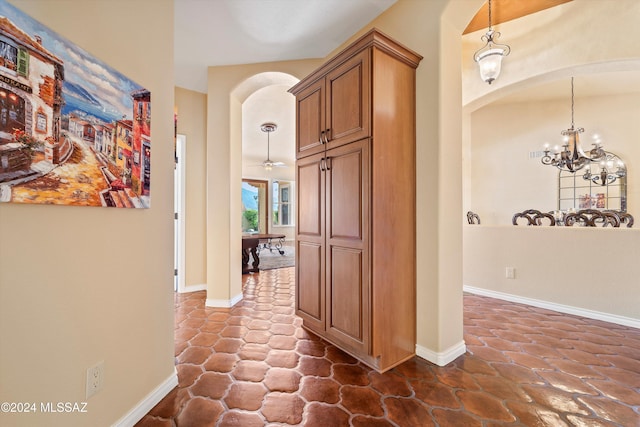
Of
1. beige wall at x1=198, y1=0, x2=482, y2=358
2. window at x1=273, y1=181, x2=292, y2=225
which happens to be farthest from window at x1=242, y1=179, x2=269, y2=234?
beige wall at x1=198, y1=0, x2=482, y2=358

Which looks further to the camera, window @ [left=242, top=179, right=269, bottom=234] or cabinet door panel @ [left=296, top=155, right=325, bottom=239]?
window @ [left=242, top=179, right=269, bottom=234]

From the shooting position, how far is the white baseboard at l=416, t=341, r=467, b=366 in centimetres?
198

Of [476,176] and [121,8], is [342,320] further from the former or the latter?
[476,176]

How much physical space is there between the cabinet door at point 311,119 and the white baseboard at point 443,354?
1759 mm

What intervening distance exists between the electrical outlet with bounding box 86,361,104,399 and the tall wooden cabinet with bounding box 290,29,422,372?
143 cm

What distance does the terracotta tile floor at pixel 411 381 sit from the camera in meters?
1.46

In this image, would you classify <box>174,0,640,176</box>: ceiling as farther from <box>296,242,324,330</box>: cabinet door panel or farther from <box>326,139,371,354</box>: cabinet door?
<box>296,242,324,330</box>: cabinet door panel

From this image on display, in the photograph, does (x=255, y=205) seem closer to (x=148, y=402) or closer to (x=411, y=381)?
(x=148, y=402)

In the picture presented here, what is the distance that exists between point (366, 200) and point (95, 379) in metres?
1.69

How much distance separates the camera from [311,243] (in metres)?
Answer: 2.39

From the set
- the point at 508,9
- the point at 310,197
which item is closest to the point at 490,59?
the point at 508,9

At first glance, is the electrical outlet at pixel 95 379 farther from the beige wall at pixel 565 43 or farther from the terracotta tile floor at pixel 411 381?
the beige wall at pixel 565 43

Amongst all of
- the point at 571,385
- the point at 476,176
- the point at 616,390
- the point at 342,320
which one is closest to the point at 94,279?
the point at 342,320

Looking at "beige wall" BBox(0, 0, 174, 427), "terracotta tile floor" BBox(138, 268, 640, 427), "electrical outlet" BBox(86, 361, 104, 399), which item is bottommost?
"terracotta tile floor" BBox(138, 268, 640, 427)
